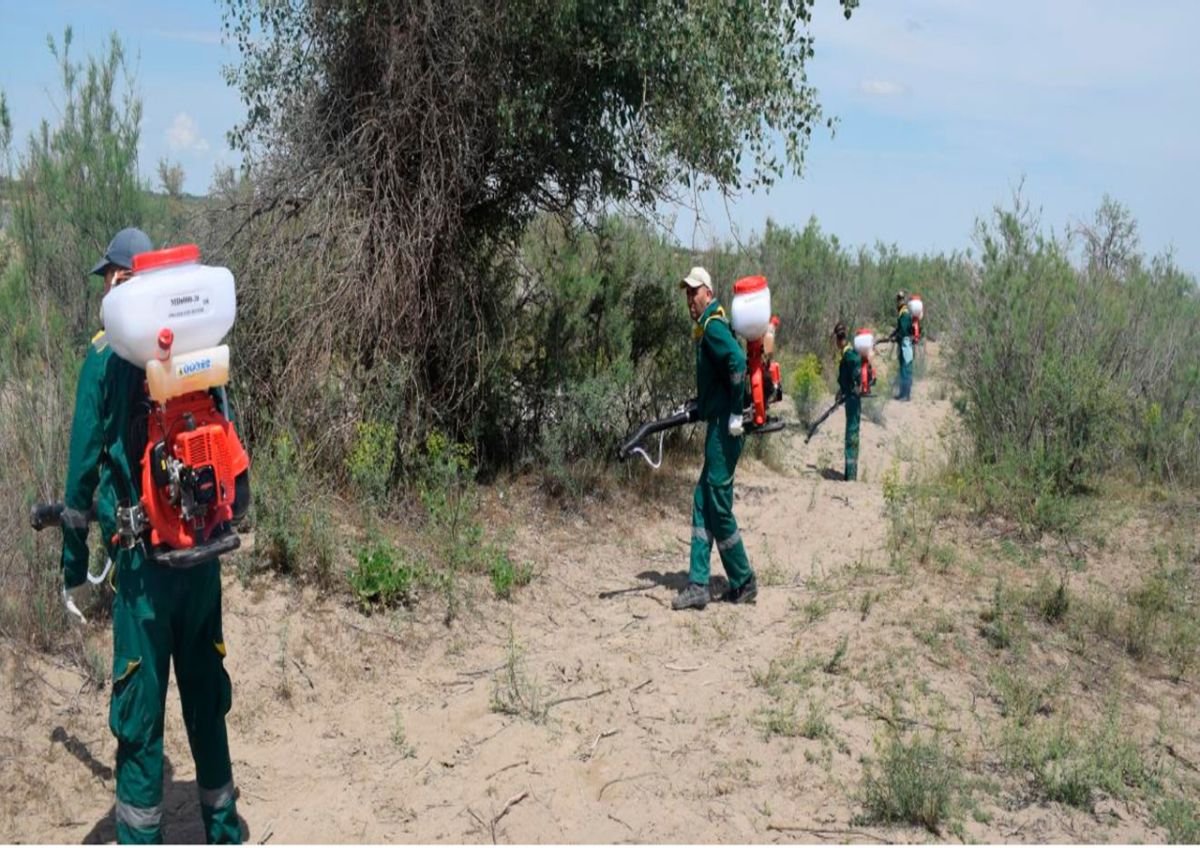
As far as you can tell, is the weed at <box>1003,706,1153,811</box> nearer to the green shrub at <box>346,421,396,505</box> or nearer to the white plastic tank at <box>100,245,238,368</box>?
the white plastic tank at <box>100,245,238,368</box>

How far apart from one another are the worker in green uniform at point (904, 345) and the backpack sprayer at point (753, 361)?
1067 cm

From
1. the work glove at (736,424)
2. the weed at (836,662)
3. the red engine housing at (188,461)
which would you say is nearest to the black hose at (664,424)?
the work glove at (736,424)

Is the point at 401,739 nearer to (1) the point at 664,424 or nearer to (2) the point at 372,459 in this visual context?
(2) the point at 372,459

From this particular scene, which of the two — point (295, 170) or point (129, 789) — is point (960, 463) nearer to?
point (295, 170)

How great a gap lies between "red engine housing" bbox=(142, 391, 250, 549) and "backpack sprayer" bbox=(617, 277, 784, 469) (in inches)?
144

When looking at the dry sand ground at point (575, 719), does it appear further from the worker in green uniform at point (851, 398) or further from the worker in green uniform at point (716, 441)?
the worker in green uniform at point (851, 398)

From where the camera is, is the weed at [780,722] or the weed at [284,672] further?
the weed at [284,672]

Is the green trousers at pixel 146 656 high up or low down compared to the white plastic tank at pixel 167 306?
down

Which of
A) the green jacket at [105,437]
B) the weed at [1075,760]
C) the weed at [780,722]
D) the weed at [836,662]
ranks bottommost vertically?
the weed at [1075,760]

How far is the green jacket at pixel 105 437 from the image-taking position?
4016 mm

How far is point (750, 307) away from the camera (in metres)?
7.21

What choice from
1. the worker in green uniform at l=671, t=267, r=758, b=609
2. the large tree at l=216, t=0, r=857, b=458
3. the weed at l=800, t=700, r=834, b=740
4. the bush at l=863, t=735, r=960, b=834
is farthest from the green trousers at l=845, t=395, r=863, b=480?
the bush at l=863, t=735, r=960, b=834

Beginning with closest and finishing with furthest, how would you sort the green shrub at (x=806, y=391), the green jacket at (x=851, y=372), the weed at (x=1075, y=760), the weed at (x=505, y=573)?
1. the weed at (x=1075, y=760)
2. the weed at (x=505, y=573)
3. the green jacket at (x=851, y=372)
4. the green shrub at (x=806, y=391)

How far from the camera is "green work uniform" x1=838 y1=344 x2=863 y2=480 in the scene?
12.5m
